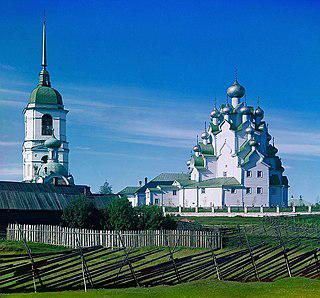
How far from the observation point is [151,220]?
166ft

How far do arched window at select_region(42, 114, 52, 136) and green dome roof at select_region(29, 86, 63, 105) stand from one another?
220 cm

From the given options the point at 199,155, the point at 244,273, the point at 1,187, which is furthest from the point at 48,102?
the point at 244,273

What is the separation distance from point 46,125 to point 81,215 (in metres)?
57.5

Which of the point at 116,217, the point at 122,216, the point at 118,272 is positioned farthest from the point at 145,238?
the point at 118,272

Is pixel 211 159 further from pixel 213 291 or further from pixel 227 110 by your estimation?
pixel 213 291

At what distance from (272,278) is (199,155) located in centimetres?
7515

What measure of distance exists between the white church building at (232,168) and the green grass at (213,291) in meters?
68.2

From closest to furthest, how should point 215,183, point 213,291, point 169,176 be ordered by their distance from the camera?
point 213,291
point 215,183
point 169,176

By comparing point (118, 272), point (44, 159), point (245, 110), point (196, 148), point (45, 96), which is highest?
point (45, 96)

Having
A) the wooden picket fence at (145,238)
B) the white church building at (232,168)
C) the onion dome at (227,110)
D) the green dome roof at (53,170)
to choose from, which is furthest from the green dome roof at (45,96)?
the wooden picket fence at (145,238)

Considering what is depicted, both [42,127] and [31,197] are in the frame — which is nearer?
[31,197]

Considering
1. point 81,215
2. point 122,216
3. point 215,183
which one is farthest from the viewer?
point 215,183

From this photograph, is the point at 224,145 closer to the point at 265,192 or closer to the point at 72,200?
the point at 265,192

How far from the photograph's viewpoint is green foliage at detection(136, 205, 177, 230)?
50.5 metres
